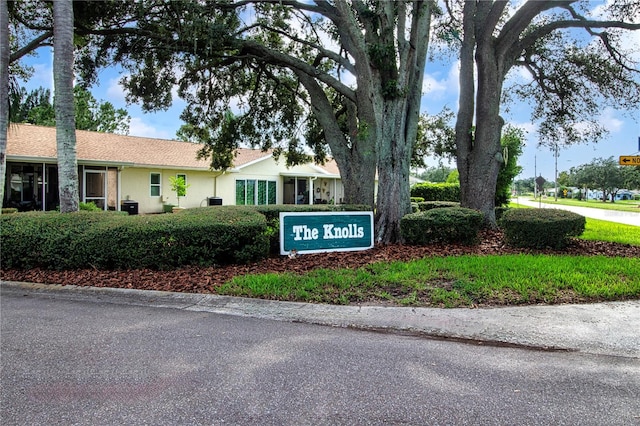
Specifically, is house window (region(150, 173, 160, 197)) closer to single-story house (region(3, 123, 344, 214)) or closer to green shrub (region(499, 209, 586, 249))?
single-story house (region(3, 123, 344, 214))

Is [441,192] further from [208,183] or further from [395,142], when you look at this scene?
[395,142]

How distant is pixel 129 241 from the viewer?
724cm

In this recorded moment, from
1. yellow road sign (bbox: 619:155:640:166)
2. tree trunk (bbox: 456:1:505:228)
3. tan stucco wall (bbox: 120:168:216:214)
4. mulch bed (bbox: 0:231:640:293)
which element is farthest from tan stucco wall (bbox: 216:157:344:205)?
yellow road sign (bbox: 619:155:640:166)

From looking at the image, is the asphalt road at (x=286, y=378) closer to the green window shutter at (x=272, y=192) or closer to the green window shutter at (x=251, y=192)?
the green window shutter at (x=251, y=192)

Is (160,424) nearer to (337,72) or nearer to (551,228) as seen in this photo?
(551,228)

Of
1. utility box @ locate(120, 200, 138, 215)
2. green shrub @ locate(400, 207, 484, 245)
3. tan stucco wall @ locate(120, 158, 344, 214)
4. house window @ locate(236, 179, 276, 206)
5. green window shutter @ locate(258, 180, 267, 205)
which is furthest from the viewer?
green window shutter @ locate(258, 180, 267, 205)

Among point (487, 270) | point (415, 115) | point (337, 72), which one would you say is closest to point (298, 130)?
point (337, 72)

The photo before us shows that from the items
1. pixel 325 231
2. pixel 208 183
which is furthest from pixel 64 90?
pixel 208 183

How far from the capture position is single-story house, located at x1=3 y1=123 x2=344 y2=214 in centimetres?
1752

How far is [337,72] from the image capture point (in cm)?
1539

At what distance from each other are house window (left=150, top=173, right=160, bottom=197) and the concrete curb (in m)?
16.5

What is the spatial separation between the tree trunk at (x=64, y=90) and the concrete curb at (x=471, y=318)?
3.24 metres

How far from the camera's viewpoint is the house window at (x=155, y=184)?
71.2ft

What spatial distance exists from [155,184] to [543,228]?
1860 centimetres
